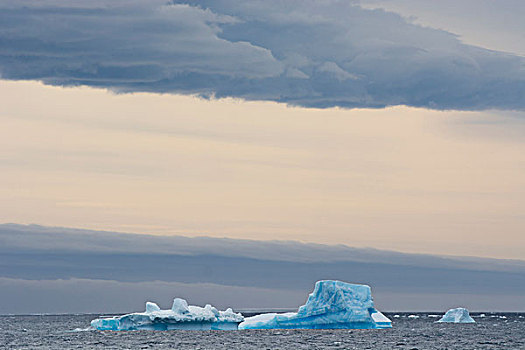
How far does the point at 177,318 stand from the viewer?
68.5m

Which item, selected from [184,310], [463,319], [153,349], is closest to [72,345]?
[153,349]

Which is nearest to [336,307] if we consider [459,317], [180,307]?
[180,307]

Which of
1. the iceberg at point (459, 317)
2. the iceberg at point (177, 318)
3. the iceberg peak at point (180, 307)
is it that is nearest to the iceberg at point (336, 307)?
the iceberg at point (177, 318)

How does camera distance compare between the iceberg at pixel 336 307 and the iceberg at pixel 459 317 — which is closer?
the iceberg at pixel 336 307

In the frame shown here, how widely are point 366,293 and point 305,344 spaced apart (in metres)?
11.3

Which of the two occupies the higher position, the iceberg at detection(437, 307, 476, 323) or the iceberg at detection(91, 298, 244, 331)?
the iceberg at detection(437, 307, 476, 323)

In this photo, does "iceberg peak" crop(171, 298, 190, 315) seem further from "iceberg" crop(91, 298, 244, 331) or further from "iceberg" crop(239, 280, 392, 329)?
"iceberg" crop(239, 280, 392, 329)

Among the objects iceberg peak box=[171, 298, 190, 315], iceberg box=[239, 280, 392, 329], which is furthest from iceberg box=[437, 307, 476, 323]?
iceberg peak box=[171, 298, 190, 315]

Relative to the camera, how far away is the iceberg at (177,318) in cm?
6894

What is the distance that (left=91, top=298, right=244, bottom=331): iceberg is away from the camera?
226 feet

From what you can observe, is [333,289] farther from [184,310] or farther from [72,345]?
[72,345]

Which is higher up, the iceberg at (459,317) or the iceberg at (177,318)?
the iceberg at (459,317)

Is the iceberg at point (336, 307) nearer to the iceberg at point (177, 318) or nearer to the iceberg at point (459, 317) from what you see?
the iceberg at point (177, 318)

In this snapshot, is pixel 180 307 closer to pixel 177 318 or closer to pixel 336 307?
pixel 177 318
